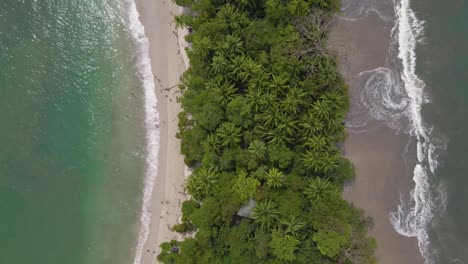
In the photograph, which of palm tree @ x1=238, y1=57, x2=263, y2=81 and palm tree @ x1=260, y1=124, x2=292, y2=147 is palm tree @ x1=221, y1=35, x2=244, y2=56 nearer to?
palm tree @ x1=238, y1=57, x2=263, y2=81

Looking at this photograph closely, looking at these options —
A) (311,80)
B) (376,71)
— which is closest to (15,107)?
(311,80)

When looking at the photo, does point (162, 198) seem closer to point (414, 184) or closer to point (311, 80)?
point (311, 80)

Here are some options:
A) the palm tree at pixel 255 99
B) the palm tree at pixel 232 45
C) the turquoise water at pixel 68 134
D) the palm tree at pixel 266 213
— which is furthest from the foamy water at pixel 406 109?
the turquoise water at pixel 68 134

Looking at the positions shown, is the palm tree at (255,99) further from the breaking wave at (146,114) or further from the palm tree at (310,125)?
the breaking wave at (146,114)

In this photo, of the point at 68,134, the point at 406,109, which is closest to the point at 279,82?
the point at 406,109

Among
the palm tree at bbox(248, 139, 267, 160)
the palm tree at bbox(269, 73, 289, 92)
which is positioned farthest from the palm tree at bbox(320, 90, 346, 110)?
the palm tree at bbox(248, 139, 267, 160)

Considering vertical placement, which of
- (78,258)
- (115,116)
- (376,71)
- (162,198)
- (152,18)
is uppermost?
(152,18)

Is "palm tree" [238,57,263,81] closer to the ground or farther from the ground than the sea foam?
farther from the ground
